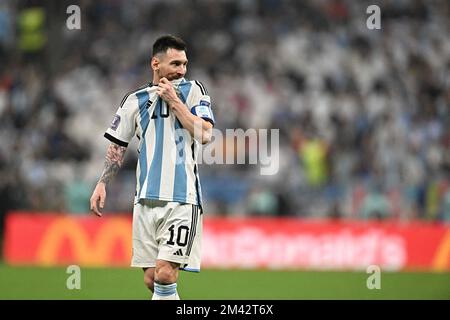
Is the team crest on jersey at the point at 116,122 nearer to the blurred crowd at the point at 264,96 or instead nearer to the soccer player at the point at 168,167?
the soccer player at the point at 168,167

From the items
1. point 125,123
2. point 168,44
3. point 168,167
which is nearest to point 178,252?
point 168,167

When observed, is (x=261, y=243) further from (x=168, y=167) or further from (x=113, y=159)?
(x=168, y=167)

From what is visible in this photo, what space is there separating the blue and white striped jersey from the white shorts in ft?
0.23

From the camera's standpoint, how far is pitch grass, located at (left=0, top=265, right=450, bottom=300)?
11211 mm

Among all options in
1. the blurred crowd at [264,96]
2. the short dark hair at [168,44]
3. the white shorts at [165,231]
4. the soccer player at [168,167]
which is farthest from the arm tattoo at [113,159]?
the blurred crowd at [264,96]

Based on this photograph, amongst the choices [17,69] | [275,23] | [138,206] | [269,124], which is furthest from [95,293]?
[275,23]

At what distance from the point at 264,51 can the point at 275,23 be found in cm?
105

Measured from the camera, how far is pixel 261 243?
55.3 feet

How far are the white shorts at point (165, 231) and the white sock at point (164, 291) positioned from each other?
19 cm

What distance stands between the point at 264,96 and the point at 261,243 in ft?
14.1

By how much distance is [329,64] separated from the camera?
68.9ft

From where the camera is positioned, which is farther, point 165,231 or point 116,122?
point 116,122
